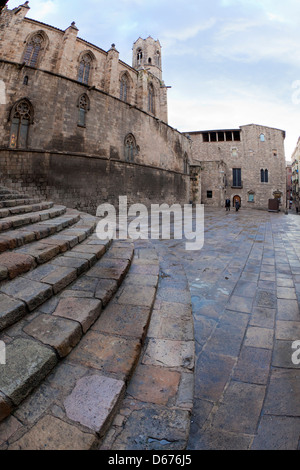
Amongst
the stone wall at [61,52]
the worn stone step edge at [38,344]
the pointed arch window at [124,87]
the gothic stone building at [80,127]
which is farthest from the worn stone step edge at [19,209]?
the pointed arch window at [124,87]

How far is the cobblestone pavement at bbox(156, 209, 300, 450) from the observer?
115 cm

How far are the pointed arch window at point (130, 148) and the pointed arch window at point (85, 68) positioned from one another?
7.21 metres

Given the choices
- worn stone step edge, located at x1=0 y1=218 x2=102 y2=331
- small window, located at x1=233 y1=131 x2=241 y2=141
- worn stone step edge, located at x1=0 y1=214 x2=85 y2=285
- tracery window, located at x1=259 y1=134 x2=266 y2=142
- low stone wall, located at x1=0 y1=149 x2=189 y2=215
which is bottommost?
worn stone step edge, located at x1=0 y1=218 x2=102 y2=331

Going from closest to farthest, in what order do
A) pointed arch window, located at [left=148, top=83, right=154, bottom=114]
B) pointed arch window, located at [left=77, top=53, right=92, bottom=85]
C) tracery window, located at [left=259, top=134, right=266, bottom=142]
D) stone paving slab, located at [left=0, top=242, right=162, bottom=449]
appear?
stone paving slab, located at [left=0, top=242, right=162, bottom=449] < pointed arch window, located at [left=77, top=53, right=92, bottom=85] < pointed arch window, located at [left=148, top=83, right=154, bottom=114] < tracery window, located at [left=259, top=134, right=266, bottom=142]

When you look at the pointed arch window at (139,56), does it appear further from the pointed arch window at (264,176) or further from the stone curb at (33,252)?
the stone curb at (33,252)

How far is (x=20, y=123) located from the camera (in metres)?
9.98

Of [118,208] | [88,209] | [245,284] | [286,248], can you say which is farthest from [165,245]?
[118,208]

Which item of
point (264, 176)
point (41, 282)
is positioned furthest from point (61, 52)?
point (264, 176)

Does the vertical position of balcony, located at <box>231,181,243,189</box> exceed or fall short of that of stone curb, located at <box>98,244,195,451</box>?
it exceeds it

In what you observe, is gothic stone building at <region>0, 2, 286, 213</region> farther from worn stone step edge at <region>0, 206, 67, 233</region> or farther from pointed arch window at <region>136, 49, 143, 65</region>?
pointed arch window at <region>136, 49, 143, 65</region>

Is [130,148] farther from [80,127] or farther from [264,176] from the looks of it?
[264,176]

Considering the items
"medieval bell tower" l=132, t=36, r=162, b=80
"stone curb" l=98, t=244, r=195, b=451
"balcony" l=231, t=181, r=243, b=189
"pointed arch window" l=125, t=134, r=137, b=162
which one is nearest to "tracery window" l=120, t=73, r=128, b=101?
"pointed arch window" l=125, t=134, r=137, b=162

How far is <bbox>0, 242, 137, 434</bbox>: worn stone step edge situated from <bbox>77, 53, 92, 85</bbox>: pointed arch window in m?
20.3

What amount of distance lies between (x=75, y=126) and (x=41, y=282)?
11793mm
